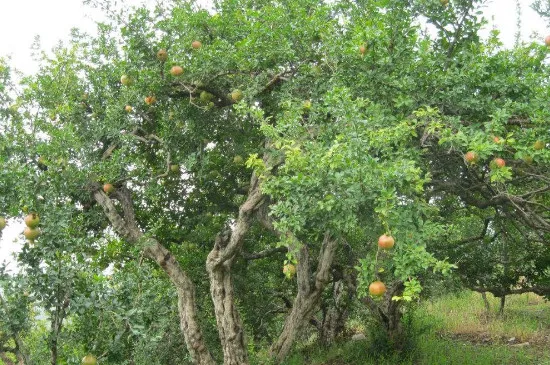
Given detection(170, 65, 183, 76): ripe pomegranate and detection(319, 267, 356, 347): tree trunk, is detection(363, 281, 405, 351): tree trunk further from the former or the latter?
detection(170, 65, 183, 76): ripe pomegranate

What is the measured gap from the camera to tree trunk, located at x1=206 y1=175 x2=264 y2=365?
673cm

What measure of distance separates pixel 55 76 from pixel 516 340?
358 inches

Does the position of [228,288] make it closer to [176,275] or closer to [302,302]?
[176,275]

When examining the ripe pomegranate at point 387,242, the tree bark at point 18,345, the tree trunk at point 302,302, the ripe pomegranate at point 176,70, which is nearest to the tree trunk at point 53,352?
the tree bark at point 18,345

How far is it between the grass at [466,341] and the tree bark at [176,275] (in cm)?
232

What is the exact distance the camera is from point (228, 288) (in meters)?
6.89

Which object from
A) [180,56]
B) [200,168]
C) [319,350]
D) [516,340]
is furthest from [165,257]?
[516,340]

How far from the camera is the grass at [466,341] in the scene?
8875mm

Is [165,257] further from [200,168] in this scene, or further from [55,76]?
[55,76]

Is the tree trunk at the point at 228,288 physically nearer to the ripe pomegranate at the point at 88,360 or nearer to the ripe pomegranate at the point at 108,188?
the ripe pomegranate at the point at 108,188

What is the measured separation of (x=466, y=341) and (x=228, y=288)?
19.1 ft

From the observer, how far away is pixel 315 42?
655cm

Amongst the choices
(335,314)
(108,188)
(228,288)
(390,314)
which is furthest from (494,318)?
(108,188)

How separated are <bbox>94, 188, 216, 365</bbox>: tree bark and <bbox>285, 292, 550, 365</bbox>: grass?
2317 mm
